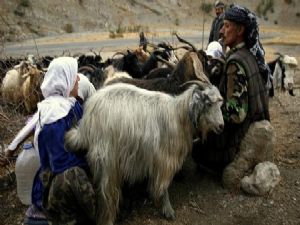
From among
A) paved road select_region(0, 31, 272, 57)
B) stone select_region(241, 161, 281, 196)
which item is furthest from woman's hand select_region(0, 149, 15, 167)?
paved road select_region(0, 31, 272, 57)

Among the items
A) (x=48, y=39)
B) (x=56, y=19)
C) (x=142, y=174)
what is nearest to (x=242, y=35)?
(x=142, y=174)

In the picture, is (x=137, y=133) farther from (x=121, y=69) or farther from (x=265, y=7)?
(x=265, y=7)

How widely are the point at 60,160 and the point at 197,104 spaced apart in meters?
1.14

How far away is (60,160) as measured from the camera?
328 cm

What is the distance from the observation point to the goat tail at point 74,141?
11.1ft

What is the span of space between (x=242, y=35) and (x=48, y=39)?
18925mm

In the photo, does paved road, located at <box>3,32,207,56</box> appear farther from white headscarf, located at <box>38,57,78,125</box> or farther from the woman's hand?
white headscarf, located at <box>38,57,78,125</box>

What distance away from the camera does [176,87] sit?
4383 mm

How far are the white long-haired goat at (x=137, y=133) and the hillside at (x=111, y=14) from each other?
1791 cm

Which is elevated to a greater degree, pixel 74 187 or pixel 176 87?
pixel 176 87

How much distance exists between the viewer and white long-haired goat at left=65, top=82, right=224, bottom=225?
3373 mm

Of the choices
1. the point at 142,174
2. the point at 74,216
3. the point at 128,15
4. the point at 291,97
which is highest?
the point at 142,174

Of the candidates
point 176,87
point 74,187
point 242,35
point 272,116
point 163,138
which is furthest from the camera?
point 272,116

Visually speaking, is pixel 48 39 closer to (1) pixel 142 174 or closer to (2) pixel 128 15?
(2) pixel 128 15
